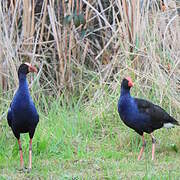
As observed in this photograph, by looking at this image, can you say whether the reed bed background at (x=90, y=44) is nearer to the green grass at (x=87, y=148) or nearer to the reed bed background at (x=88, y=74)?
the reed bed background at (x=88, y=74)

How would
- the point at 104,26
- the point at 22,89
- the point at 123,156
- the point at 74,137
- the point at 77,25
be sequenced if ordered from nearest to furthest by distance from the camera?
1. the point at 22,89
2. the point at 123,156
3. the point at 74,137
4. the point at 77,25
5. the point at 104,26

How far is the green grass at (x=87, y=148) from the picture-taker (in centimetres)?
533

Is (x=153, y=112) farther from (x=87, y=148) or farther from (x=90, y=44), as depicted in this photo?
(x=90, y=44)

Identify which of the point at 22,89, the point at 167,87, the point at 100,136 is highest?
the point at 22,89

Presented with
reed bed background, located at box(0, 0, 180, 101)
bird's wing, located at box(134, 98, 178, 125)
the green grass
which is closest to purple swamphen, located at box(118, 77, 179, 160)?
bird's wing, located at box(134, 98, 178, 125)

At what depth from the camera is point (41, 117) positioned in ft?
23.9

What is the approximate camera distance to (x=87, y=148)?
20.9ft

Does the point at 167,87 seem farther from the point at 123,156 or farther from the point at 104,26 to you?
the point at 104,26

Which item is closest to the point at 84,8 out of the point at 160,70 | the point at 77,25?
the point at 77,25

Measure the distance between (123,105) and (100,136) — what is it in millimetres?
873

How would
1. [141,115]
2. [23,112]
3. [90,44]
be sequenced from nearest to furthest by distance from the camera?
[23,112] < [141,115] < [90,44]

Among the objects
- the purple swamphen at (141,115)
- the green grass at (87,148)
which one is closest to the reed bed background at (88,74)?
the green grass at (87,148)

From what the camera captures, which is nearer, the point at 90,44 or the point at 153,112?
the point at 153,112

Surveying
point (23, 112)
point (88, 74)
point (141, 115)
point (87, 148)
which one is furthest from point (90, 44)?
point (23, 112)
